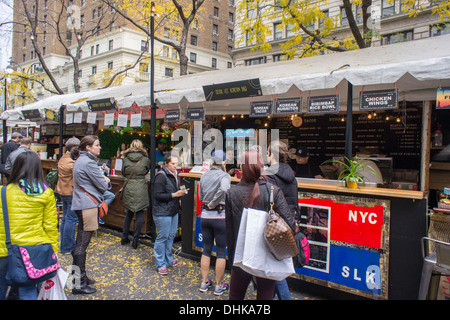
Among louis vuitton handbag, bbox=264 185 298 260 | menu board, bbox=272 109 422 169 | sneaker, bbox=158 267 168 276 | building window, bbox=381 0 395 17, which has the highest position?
building window, bbox=381 0 395 17

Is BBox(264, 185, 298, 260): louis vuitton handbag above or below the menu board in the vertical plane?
below

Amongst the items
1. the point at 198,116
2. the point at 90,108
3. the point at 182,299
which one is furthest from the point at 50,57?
the point at 182,299

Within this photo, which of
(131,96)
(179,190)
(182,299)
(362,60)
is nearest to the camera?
(182,299)

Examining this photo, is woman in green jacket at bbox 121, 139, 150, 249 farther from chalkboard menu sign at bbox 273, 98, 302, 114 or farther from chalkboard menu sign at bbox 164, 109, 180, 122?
chalkboard menu sign at bbox 273, 98, 302, 114

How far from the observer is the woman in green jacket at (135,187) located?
5734 millimetres

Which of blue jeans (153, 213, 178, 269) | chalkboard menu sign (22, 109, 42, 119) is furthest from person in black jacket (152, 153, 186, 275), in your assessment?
chalkboard menu sign (22, 109, 42, 119)

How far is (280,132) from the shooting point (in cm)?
938

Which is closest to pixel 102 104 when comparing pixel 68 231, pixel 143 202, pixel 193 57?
pixel 143 202

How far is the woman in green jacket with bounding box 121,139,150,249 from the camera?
5.73m

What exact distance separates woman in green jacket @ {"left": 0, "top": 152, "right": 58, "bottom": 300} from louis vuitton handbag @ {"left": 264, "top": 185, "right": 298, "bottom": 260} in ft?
6.92

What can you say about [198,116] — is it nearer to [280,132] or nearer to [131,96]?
[131,96]

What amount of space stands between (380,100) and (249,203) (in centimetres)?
256

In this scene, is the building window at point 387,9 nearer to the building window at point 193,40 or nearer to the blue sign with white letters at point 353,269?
the blue sign with white letters at point 353,269

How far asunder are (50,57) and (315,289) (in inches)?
1877
